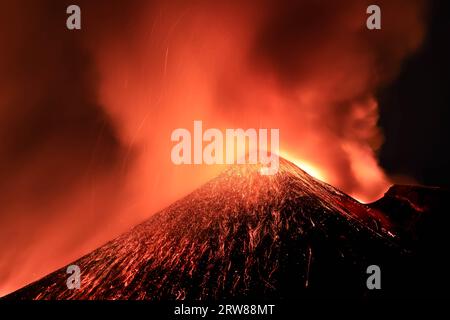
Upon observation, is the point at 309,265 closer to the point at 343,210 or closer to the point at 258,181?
the point at 343,210

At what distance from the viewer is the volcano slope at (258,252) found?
13.4 meters

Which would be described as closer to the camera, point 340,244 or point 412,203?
point 340,244

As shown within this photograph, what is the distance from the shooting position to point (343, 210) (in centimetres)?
1909

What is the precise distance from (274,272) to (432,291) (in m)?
7.14

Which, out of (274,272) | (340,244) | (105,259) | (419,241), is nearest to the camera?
(274,272)

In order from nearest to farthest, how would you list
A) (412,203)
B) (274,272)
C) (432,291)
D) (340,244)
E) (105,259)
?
(432,291), (274,272), (340,244), (105,259), (412,203)

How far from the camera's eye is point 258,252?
52.3 feet

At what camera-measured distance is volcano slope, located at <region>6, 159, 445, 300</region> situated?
13.4 metres

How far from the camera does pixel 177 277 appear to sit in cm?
1535

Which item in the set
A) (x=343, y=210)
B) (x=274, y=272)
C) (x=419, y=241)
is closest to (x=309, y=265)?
(x=274, y=272)
